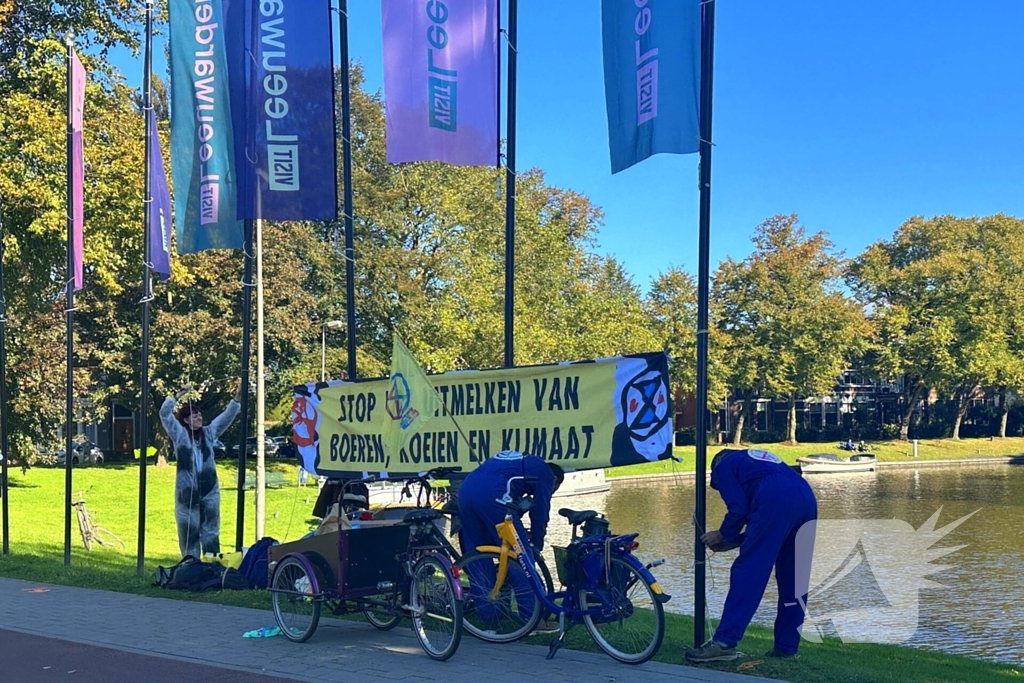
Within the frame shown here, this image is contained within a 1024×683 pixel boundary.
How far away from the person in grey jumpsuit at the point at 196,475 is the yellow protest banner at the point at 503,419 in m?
1.13

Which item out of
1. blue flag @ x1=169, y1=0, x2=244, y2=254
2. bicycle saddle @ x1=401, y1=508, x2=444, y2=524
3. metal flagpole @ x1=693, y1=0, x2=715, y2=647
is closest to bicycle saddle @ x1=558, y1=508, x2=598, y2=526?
metal flagpole @ x1=693, y1=0, x2=715, y2=647

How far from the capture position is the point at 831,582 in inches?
708

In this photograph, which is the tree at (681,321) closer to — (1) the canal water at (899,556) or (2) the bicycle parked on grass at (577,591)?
(1) the canal water at (899,556)

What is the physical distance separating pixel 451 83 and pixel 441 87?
0.11 metres

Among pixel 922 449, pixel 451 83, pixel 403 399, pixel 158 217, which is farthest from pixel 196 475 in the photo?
pixel 922 449

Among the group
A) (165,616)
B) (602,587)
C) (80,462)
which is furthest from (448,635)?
(80,462)

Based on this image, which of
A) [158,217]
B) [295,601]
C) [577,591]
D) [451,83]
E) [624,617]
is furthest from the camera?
[158,217]

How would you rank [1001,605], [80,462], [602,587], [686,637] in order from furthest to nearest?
1. [80,462]
2. [1001,605]
3. [686,637]
4. [602,587]

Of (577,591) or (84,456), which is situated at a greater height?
(577,591)

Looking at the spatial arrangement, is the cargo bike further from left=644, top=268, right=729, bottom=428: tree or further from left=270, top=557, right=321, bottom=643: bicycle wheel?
left=644, top=268, right=729, bottom=428: tree

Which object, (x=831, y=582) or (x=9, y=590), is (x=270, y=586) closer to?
(x=9, y=590)

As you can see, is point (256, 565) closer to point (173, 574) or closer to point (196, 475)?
point (173, 574)

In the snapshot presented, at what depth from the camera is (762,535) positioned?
6.76 meters

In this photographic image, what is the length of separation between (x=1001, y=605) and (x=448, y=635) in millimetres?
11931
